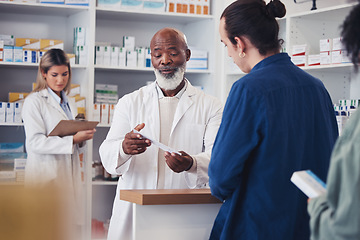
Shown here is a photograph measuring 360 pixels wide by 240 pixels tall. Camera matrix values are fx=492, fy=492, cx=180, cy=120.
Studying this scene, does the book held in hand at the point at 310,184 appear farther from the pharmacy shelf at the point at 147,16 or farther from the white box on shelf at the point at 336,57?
the pharmacy shelf at the point at 147,16

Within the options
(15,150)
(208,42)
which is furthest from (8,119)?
(208,42)

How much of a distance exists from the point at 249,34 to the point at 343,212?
88 cm

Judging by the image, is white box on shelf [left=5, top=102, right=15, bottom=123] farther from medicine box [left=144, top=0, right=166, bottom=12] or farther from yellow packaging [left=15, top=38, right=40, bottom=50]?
medicine box [left=144, top=0, right=166, bottom=12]

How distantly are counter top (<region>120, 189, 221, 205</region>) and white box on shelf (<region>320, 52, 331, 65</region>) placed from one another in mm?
2031

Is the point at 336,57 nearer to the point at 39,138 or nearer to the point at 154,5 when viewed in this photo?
the point at 154,5

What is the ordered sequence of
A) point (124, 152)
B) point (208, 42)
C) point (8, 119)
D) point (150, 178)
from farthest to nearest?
point (208, 42), point (8, 119), point (150, 178), point (124, 152)

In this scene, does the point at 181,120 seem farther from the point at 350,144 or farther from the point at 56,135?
the point at 350,144

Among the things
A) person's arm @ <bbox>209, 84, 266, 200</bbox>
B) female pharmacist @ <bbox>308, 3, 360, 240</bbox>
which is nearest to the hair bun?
person's arm @ <bbox>209, 84, 266, 200</bbox>

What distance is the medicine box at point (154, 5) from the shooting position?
14.0 ft

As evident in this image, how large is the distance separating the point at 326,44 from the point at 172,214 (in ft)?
7.30

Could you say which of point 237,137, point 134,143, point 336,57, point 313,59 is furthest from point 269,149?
point 313,59

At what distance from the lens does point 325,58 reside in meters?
3.53

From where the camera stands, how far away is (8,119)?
392 cm

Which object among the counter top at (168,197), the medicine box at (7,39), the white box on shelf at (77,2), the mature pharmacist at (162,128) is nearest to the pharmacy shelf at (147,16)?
the white box on shelf at (77,2)
